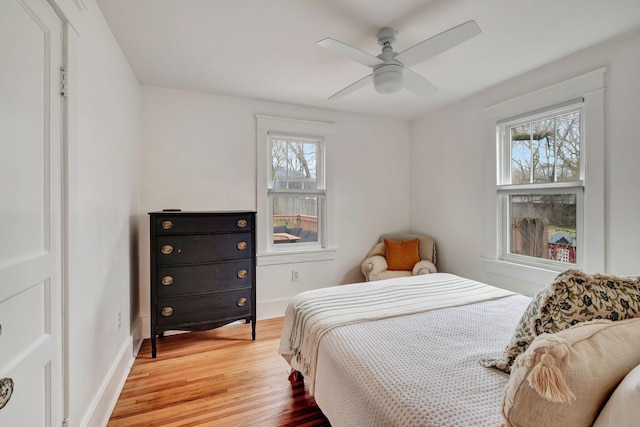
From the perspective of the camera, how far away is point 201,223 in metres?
2.57

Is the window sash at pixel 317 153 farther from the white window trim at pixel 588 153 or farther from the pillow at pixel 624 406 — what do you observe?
the pillow at pixel 624 406

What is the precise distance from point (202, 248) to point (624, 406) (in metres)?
2.56

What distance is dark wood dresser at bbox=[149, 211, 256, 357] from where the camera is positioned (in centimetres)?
246

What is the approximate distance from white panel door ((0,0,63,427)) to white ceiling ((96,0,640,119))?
841mm

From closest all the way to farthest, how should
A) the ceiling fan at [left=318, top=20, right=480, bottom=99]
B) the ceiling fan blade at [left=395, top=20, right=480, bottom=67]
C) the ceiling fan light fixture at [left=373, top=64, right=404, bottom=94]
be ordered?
the ceiling fan blade at [left=395, top=20, right=480, bottom=67]
the ceiling fan at [left=318, top=20, right=480, bottom=99]
the ceiling fan light fixture at [left=373, top=64, right=404, bottom=94]

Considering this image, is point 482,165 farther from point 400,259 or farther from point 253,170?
point 253,170

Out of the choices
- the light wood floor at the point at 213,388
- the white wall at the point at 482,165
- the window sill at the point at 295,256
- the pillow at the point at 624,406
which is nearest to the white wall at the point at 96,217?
the light wood floor at the point at 213,388

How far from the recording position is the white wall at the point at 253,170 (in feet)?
9.51

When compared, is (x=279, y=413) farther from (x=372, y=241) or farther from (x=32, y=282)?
(x=372, y=241)

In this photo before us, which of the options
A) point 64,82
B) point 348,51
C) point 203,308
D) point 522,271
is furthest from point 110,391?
point 522,271

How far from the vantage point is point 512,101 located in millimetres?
2736

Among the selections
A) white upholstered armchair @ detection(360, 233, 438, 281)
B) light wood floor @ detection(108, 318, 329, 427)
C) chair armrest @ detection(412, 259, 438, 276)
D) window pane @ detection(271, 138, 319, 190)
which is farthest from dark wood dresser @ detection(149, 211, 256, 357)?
chair armrest @ detection(412, 259, 438, 276)

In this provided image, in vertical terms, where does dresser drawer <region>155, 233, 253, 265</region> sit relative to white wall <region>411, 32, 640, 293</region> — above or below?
below

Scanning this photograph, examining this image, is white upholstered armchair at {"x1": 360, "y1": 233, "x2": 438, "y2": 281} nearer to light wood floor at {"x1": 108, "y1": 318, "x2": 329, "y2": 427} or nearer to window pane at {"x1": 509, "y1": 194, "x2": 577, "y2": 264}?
window pane at {"x1": 509, "y1": 194, "x2": 577, "y2": 264}
